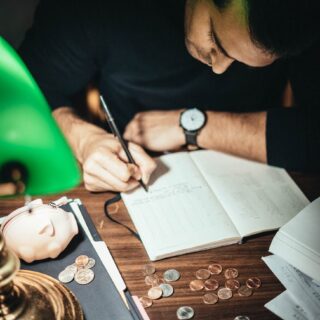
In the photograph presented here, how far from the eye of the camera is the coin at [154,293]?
2.81 feet

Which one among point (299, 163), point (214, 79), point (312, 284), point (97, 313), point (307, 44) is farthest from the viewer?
point (214, 79)

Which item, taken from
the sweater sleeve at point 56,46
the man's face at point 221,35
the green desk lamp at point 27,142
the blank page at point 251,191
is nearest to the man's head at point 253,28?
the man's face at point 221,35

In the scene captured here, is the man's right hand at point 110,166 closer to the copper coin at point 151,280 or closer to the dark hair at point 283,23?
the copper coin at point 151,280

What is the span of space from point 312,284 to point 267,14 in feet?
2.16

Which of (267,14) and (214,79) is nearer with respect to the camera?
(267,14)

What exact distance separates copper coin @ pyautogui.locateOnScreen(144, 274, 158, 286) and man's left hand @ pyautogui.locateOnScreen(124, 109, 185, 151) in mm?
583

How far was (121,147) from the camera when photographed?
3.89 ft

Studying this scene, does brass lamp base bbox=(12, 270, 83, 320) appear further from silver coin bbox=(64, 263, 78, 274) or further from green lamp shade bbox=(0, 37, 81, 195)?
green lamp shade bbox=(0, 37, 81, 195)

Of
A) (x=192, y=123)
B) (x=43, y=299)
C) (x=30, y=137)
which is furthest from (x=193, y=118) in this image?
(x=30, y=137)

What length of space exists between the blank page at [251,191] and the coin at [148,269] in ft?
0.83

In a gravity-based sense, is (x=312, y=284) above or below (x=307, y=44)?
below

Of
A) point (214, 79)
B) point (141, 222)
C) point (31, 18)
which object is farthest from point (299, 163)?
point (31, 18)

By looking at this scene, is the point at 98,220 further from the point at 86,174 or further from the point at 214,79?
Result: the point at 214,79

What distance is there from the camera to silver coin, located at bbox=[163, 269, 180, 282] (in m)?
0.90
